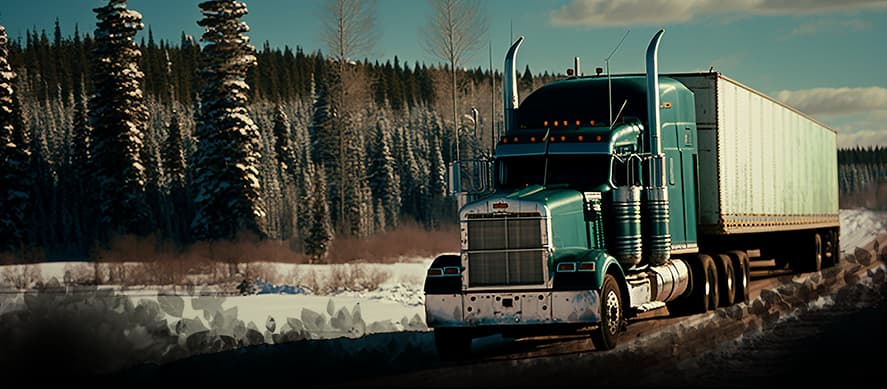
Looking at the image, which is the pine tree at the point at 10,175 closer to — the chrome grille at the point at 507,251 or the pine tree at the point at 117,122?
the pine tree at the point at 117,122

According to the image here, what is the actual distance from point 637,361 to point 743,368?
1.57m

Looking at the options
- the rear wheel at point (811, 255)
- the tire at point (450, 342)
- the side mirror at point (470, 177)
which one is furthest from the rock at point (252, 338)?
the rear wheel at point (811, 255)

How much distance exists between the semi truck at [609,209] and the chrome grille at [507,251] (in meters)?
0.01

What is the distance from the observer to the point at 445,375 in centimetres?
1383

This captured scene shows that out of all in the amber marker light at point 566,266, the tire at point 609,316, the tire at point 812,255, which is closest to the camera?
the amber marker light at point 566,266

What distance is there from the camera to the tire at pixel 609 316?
51.5 feet

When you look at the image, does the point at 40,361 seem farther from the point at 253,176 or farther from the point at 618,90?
the point at 253,176

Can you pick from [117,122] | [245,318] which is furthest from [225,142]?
[245,318]

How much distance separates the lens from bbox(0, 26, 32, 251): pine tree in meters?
59.1

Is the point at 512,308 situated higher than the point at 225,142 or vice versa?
the point at 225,142

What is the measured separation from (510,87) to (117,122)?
43.3 meters

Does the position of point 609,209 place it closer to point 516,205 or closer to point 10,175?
point 516,205

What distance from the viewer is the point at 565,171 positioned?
1762 centimetres

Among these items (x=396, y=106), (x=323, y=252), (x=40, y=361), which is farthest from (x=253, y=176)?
(x=396, y=106)
